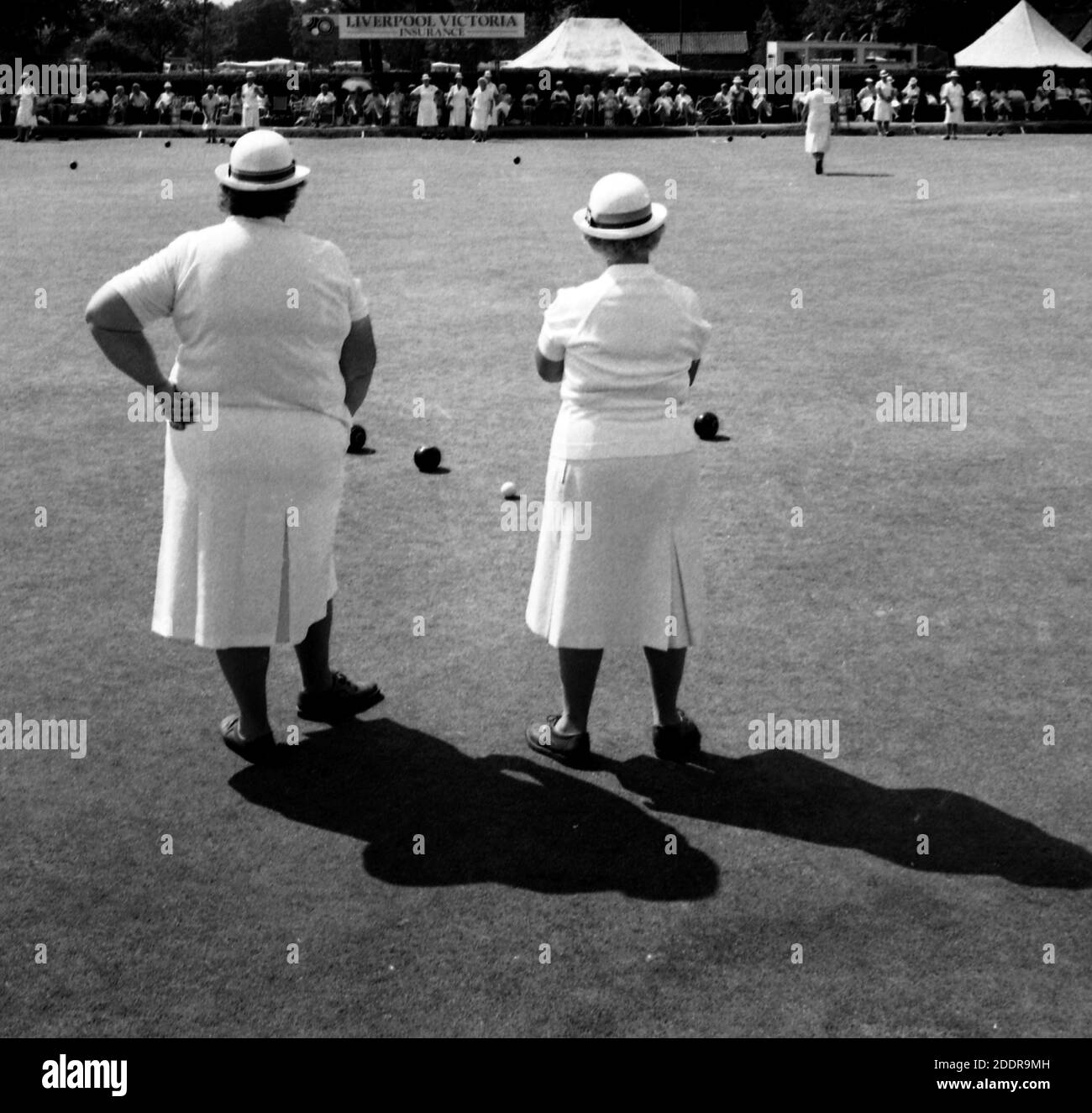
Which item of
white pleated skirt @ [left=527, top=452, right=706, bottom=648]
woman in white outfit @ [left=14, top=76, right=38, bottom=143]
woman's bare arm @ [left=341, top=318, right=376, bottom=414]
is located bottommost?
woman in white outfit @ [left=14, top=76, right=38, bottom=143]

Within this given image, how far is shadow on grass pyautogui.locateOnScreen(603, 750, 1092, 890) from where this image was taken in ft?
18.4

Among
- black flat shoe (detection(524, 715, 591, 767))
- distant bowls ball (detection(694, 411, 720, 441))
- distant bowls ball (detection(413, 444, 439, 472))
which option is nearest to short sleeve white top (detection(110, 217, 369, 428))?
black flat shoe (detection(524, 715, 591, 767))

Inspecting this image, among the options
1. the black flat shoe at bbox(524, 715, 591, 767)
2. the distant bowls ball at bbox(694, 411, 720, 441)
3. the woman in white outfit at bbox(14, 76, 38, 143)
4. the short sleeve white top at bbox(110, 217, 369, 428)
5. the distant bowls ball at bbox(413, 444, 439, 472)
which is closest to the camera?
the short sleeve white top at bbox(110, 217, 369, 428)

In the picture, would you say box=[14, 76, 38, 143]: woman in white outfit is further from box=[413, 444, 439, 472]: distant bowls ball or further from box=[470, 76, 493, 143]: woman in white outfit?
box=[413, 444, 439, 472]: distant bowls ball

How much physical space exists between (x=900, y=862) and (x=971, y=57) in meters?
50.7

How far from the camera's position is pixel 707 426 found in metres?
11.1

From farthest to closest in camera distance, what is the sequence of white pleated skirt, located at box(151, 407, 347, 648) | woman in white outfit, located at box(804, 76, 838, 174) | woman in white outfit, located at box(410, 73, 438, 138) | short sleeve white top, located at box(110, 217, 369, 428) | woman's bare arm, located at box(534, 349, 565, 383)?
woman in white outfit, located at box(410, 73, 438, 138), woman in white outfit, located at box(804, 76, 838, 174), woman's bare arm, located at box(534, 349, 565, 383), white pleated skirt, located at box(151, 407, 347, 648), short sleeve white top, located at box(110, 217, 369, 428)

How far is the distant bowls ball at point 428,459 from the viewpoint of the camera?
10.4 meters

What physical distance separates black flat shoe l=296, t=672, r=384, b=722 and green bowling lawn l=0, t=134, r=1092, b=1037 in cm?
9

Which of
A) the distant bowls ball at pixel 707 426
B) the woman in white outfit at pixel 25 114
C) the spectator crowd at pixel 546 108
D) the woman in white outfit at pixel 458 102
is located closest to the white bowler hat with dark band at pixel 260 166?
the distant bowls ball at pixel 707 426

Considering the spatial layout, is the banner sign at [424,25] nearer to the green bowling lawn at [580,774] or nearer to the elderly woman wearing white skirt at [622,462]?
the green bowling lawn at [580,774]

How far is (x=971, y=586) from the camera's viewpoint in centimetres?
834

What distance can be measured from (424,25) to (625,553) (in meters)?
53.5

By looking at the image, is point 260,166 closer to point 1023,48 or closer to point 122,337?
point 122,337
